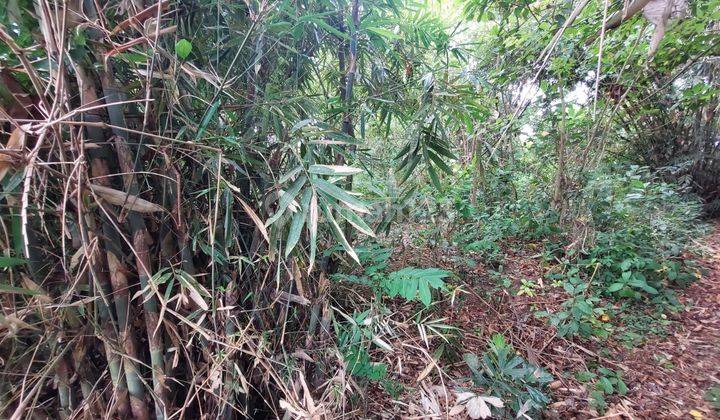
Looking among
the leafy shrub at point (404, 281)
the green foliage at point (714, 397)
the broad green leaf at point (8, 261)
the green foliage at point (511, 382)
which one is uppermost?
the broad green leaf at point (8, 261)

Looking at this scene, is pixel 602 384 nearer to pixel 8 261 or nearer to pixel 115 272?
pixel 115 272

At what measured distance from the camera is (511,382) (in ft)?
3.99

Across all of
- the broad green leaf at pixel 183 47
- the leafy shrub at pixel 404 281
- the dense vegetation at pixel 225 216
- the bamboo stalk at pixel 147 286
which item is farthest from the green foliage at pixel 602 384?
the broad green leaf at pixel 183 47

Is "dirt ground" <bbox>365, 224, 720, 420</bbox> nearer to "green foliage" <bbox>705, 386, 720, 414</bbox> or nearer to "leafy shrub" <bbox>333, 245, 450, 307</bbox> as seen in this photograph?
"green foliage" <bbox>705, 386, 720, 414</bbox>

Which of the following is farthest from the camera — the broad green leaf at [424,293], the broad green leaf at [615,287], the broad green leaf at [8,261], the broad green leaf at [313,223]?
the broad green leaf at [615,287]

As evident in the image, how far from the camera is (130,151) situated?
71cm

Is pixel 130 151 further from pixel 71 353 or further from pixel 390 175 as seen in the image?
pixel 390 175

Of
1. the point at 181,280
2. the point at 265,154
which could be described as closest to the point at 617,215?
the point at 265,154

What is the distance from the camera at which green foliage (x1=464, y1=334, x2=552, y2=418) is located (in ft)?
3.80

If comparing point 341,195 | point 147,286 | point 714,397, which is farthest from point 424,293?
→ point 714,397

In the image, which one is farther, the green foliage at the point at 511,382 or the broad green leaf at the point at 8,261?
the green foliage at the point at 511,382

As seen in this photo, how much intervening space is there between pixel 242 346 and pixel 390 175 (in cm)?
131

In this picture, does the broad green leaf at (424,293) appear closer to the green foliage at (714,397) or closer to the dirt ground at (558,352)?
the dirt ground at (558,352)

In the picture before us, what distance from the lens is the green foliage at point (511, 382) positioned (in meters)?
1.16
